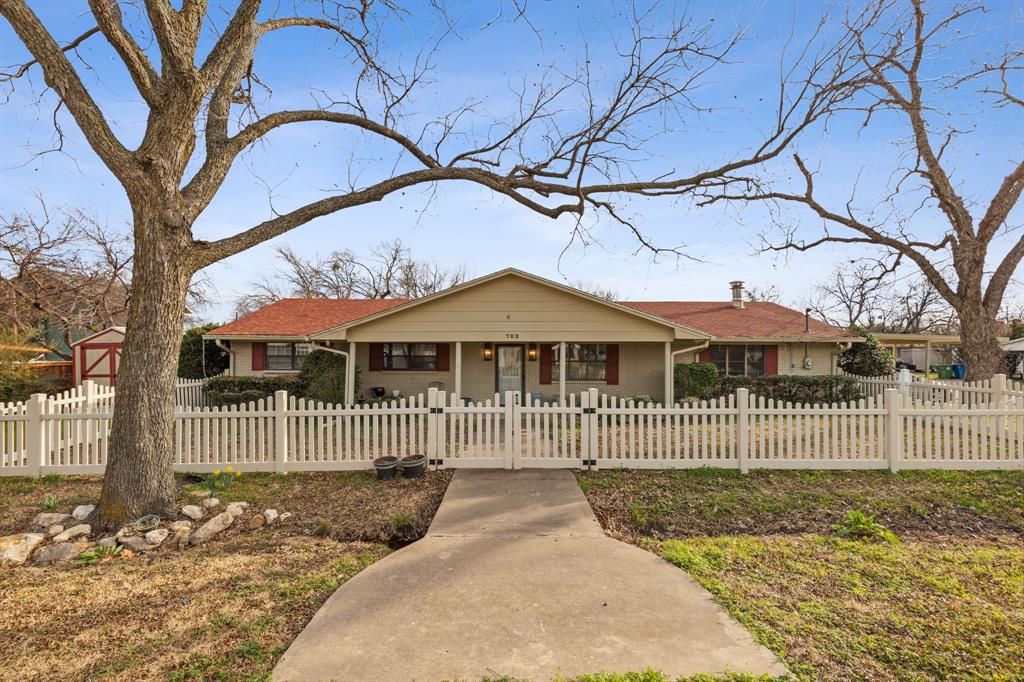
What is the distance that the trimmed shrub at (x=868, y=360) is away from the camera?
1664 cm

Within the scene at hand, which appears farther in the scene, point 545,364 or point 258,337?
point 258,337

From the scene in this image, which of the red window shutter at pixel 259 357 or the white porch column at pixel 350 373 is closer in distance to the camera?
the white porch column at pixel 350 373

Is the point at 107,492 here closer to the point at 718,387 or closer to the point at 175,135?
the point at 175,135

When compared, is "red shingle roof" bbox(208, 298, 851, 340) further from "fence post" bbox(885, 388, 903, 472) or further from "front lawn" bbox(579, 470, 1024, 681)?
"front lawn" bbox(579, 470, 1024, 681)

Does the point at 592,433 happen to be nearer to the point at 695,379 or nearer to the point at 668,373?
the point at 668,373

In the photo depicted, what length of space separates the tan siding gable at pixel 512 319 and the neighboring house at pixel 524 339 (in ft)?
0.09

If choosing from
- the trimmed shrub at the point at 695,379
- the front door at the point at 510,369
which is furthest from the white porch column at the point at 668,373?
the front door at the point at 510,369

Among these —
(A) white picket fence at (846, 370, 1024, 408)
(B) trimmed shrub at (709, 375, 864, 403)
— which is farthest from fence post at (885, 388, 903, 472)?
(B) trimmed shrub at (709, 375, 864, 403)

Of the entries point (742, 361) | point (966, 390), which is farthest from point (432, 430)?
point (742, 361)

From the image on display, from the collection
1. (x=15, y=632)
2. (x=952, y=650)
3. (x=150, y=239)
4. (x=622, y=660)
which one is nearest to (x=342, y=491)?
(x=15, y=632)

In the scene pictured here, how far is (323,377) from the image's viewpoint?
1420cm

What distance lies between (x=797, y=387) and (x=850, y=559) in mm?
12328

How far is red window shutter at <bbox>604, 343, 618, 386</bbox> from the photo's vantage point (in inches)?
599

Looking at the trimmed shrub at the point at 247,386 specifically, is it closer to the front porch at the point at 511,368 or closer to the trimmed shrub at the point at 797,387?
the front porch at the point at 511,368
